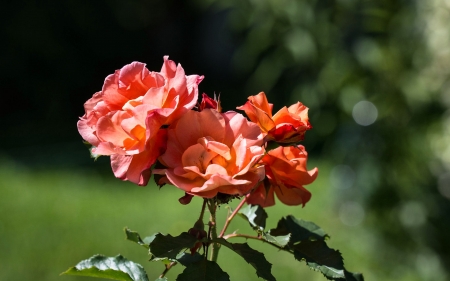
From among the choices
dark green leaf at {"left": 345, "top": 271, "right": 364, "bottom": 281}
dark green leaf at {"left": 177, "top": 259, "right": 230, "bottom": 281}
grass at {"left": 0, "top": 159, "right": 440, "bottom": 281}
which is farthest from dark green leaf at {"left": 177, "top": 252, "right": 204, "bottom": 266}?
grass at {"left": 0, "top": 159, "right": 440, "bottom": 281}

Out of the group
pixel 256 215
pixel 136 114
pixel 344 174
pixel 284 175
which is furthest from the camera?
pixel 344 174

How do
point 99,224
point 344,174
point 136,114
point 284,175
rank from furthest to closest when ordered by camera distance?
point 344,174 → point 99,224 → point 284,175 → point 136,114

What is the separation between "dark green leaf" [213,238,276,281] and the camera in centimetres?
81

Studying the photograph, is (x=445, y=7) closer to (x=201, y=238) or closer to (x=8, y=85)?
(x=201, y=238)

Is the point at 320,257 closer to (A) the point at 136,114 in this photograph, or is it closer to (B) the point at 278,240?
(B) the point at 278,240

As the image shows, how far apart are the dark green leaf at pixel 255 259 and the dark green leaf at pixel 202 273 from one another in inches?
1.3

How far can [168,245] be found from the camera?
2.62ft

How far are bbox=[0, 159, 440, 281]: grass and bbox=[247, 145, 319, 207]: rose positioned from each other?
172 cm

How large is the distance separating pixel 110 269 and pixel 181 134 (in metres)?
0.25

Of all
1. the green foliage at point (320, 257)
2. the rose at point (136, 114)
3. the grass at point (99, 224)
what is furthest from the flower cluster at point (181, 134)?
the grass at point (99, 224)

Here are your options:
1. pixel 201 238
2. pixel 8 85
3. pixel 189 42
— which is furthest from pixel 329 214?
pixel 189 42

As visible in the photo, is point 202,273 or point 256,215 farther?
point 256,215

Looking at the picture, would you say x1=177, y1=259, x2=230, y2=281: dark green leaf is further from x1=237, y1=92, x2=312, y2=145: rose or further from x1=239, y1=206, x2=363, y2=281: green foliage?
x1=237, y1=92, x2=312, y2=145: rose

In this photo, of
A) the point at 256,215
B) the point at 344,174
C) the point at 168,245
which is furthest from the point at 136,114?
the point at 344,174
